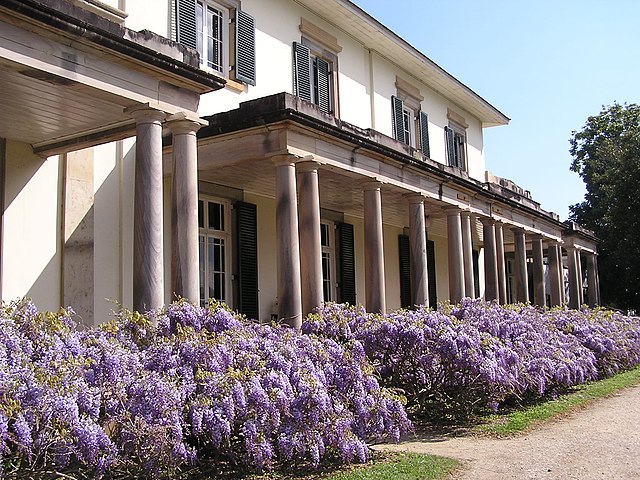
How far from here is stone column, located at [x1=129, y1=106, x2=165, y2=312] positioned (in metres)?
7.88

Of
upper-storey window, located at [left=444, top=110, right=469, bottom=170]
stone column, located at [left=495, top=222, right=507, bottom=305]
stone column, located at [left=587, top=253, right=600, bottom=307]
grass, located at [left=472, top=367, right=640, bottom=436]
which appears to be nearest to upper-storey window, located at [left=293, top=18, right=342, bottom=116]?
stone column, located at [left=495, top=222, right=507, bottom=305]

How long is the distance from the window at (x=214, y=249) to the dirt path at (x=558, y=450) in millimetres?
Result: 6345

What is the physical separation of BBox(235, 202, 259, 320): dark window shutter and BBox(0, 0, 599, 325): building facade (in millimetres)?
41

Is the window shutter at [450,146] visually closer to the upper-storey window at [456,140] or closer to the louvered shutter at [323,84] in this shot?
the upper-storey window at [456,140]

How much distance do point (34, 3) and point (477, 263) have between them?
20.0m

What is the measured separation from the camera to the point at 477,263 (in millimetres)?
24453

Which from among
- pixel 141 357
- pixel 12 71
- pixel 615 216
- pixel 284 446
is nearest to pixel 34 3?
pixel 12 71

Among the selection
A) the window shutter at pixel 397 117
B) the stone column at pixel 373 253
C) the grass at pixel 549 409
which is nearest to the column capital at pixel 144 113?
the stone column at pixel 373 253

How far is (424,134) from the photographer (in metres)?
19.8

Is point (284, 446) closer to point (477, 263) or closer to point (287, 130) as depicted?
point (287, 130)

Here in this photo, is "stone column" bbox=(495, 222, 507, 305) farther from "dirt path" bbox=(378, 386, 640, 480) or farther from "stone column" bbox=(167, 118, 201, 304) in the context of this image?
"stone column" bbox=(167, 118, 201, 304)

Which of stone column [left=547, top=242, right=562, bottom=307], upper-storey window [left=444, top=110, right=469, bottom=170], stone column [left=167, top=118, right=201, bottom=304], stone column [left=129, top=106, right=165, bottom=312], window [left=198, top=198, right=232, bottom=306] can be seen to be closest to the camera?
stone column [left=129, top=106, right=165, bottom=312]

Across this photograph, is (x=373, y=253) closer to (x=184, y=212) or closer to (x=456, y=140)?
(x=184, y=212)

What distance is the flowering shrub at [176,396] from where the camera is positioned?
440cm
